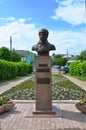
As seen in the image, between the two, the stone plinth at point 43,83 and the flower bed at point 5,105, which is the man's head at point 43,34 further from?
the flower bed at point 5,105

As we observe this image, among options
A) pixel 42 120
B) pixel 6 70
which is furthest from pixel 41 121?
pixel 6 70

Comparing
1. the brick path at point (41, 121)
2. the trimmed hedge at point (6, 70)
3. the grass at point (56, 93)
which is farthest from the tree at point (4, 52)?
the brick path at point (41, 121)

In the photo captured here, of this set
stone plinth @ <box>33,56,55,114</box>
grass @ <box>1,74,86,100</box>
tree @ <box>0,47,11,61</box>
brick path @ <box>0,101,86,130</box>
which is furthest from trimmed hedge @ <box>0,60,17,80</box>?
stone plinth @ <box>33,56,55,114</box>

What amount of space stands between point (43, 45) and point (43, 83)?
1.17 metres

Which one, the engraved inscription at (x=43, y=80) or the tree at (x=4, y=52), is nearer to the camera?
the engraved inscription at (x=43, y=80)

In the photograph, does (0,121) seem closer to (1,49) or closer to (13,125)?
(13,125)

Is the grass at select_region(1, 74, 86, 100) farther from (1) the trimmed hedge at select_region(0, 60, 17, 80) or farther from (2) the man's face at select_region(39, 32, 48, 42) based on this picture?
(1) the trimmed hedge at select_region(0, 60, 17, 80)

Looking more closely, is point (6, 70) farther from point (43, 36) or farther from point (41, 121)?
point (41, 121)

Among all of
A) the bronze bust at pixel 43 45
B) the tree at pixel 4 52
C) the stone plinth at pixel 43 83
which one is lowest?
the stone plinth at pixel 43 83

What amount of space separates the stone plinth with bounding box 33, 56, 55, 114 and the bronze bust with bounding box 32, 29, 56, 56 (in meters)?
0.22

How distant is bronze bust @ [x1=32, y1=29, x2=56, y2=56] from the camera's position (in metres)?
9.24

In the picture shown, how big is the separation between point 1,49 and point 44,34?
2857 centimetres

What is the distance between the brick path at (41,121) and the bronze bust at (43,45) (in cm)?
186

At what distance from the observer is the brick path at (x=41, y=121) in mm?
7348
